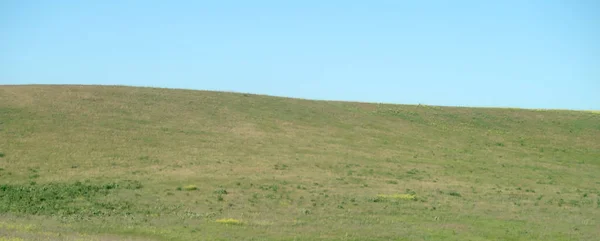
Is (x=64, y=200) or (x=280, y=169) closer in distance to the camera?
(x=64, y=200)

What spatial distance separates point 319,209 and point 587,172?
918 inches

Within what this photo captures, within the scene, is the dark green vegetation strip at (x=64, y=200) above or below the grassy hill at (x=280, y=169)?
below

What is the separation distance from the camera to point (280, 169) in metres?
37.3

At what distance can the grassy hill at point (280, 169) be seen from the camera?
2338 cm

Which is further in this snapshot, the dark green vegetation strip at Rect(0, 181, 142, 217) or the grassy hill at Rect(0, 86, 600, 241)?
the dark green vegetation strip at Rect(0, 181, 142, 217)

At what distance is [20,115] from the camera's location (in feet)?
157

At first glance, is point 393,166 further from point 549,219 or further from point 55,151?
point 55,151

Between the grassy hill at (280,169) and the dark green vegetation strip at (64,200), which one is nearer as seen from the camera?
the grassy hill at (280,169)

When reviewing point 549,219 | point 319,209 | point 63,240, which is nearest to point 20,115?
point 319,209

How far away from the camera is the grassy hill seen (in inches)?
920

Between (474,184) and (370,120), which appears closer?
(474,184)

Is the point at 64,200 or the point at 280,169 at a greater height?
the point at 280,169

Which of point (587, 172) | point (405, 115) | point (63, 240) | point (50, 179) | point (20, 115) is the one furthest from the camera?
point (405, 115)

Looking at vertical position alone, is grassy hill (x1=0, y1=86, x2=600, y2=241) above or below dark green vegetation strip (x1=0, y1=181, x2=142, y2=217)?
above
